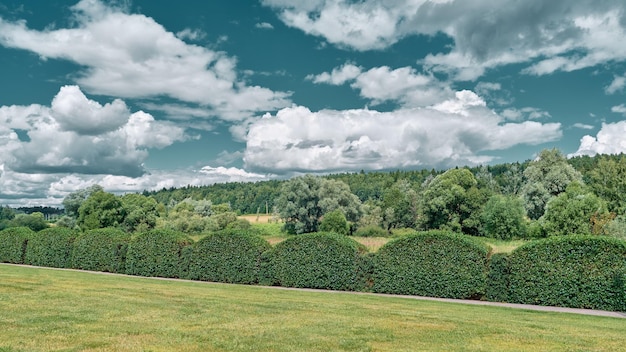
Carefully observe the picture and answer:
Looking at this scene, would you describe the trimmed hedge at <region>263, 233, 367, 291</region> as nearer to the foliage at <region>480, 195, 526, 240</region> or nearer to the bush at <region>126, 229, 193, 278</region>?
the bush at <region>126, 229, 193, 278</region>

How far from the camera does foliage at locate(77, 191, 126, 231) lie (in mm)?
63094

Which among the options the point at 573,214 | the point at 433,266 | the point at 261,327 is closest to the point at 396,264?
the point at 433,266

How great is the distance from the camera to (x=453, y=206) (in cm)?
6306

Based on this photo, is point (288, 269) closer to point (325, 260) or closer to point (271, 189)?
point (325, 260)

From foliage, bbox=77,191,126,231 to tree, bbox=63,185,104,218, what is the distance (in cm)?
721

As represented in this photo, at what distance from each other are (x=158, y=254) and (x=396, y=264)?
13629 mm

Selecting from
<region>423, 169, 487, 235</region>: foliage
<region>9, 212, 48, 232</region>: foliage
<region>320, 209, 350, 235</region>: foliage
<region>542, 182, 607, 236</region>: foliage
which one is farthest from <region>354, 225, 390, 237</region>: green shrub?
<region>9, 212, 48, 232</region>: foliage

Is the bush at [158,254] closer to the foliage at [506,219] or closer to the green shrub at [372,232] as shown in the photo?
the green shrub at [372,232]

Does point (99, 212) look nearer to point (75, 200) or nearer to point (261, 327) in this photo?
point (75, 200)

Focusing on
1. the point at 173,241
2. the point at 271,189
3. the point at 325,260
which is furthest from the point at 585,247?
the point at 271,189

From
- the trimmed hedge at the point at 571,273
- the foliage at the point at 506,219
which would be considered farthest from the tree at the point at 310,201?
the trimmed hedge at the point at 571,273

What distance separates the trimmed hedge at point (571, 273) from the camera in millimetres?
15367

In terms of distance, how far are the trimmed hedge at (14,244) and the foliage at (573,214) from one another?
1783 inches

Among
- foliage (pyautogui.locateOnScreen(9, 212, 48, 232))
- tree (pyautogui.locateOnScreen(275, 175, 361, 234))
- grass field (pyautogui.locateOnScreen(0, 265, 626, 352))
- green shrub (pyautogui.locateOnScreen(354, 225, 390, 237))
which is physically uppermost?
tree (pyautogui.locateOnScreen(275, 175, 361, 234))
